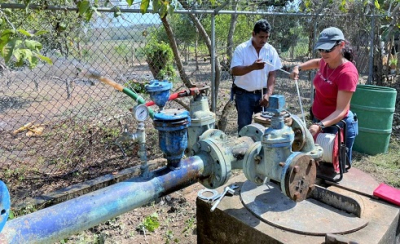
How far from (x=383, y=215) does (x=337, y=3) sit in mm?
4692

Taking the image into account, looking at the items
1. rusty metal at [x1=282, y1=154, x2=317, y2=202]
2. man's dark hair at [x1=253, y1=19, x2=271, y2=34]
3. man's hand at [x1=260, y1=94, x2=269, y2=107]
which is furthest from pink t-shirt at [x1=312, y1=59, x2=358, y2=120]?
rusty metal at [x1=282, y1=154, x2=317, y2=202]

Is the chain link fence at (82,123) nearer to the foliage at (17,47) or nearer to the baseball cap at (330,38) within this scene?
the foliage at (17,47)

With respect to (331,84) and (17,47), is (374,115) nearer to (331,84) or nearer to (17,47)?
(331,84)

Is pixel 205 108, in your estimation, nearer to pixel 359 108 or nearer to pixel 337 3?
pixel 359 108

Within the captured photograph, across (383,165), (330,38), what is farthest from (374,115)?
(330,38)

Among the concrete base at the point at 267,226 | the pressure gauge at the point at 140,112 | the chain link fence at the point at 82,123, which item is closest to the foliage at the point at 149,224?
the concrete base at the point at 267,226

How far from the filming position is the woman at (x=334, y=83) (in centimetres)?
233

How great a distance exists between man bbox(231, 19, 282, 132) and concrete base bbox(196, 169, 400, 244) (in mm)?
1260

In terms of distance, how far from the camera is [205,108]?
5.92 feet

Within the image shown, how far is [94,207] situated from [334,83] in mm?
1958

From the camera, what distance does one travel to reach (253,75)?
3.32 metres

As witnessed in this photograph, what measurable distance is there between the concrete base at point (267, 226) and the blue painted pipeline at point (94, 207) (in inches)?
24.2

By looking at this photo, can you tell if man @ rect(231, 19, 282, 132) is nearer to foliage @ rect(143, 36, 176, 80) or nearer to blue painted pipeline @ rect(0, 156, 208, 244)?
blue painted pipeline @ rect(0, 156, 208, 244)

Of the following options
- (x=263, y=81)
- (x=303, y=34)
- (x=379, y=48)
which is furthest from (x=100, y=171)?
(x=379, y=48)
